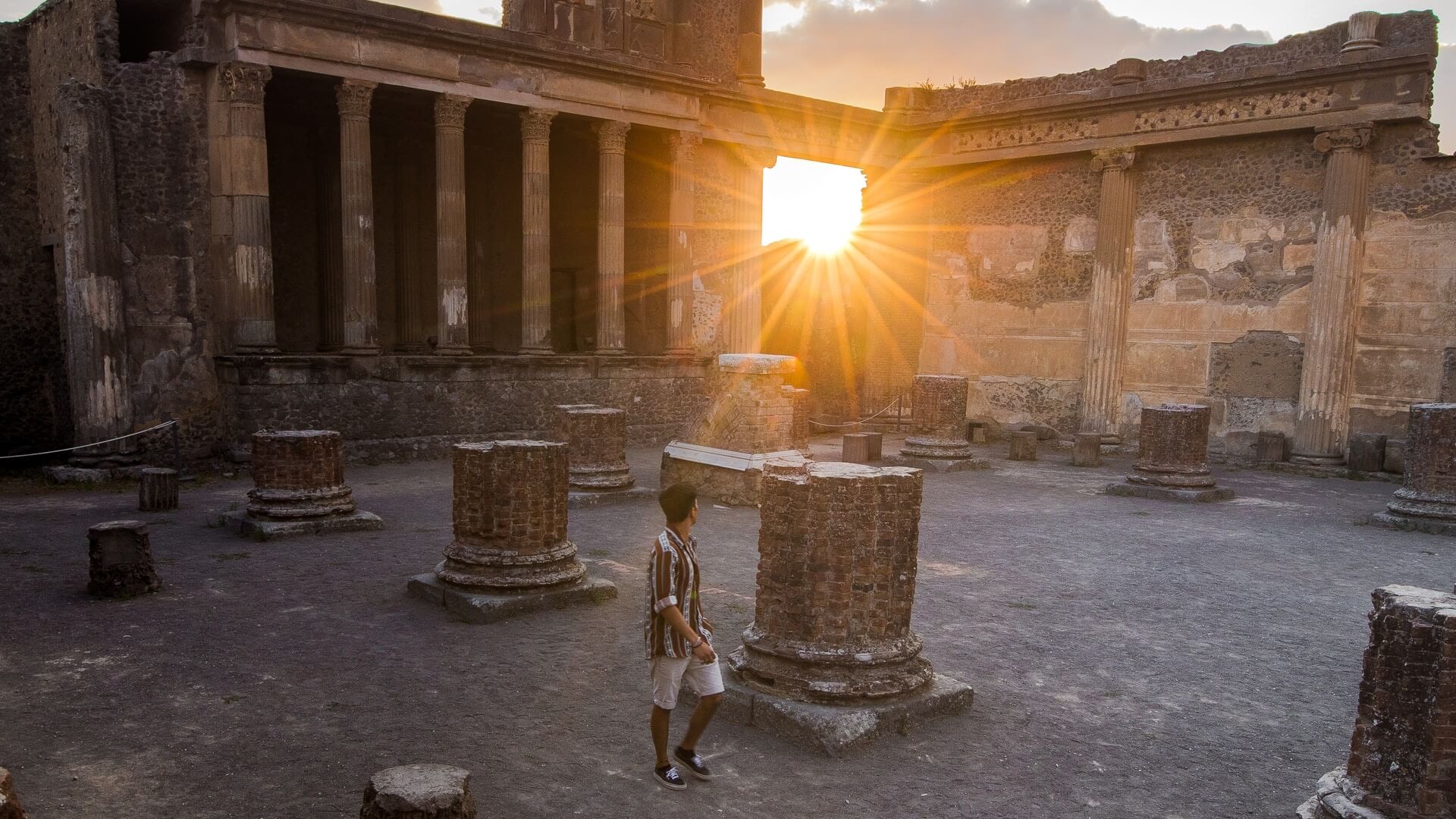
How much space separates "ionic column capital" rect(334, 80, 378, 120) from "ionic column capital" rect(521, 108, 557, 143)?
236cm

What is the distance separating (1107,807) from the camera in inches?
144

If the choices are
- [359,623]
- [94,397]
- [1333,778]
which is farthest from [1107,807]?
[94,397]

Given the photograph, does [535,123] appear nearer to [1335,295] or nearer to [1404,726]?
[1335,295]

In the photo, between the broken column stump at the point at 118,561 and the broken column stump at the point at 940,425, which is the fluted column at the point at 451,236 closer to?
the broken column stump at the point at 940,425

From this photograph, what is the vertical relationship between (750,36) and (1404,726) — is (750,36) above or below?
above

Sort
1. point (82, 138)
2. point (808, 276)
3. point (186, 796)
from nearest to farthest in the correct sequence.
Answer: point (186, 796) → point (82, 138) → point (808, 276)

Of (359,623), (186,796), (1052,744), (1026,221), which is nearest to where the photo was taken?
(186,796)

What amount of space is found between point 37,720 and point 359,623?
1760 mm

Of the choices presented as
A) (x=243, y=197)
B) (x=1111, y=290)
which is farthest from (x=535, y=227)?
(x=1111, y=290)

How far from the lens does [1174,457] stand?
11.7 m

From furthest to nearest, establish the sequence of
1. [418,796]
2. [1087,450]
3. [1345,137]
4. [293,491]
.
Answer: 1. [1087,450]
2. [1345,137]
3. [293,491]
4. [418,796]

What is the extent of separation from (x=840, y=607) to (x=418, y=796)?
7.27 ft

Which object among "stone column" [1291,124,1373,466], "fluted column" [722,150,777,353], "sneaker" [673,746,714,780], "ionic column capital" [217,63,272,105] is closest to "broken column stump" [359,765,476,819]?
"sneaker" [673,746,714,780]

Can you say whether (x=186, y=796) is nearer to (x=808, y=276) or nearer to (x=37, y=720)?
(x=37, y=720)
